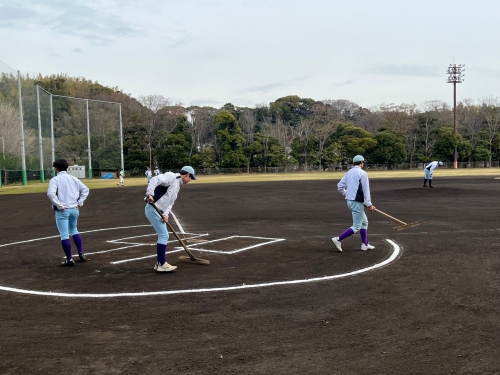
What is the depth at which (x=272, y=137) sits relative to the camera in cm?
7594

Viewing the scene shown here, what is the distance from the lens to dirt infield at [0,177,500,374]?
14.5 feet

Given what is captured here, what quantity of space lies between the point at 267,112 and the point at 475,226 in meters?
84.7

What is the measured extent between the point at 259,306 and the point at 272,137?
70.7 meters

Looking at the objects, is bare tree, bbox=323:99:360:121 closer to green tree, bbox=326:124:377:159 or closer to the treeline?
the treeline

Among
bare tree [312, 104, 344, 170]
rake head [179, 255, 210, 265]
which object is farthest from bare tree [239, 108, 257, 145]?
rake head [179, 255, 210, 265]

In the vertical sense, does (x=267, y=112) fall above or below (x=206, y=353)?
above

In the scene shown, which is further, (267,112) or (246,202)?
(267,112)

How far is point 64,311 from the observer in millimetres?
6027

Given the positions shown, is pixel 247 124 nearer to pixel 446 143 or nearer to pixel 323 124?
pixel 323 124

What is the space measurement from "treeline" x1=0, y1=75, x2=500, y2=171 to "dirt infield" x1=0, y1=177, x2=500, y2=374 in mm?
61162

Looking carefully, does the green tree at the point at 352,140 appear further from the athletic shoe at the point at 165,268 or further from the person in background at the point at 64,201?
the athletic shoe at the point at 165,268

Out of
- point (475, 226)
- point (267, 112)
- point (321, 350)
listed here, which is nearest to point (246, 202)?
point (475, 226)

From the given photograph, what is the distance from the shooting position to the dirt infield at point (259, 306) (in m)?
4.41

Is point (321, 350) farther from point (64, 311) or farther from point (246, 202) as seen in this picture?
point (246, 202)
